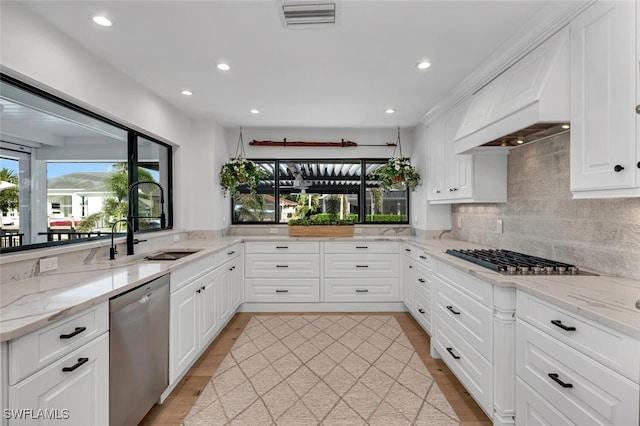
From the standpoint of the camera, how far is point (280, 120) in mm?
4125

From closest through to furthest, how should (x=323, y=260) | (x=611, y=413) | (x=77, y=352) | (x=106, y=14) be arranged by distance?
1. (x=611, y=413)
2. (x=77, y=352)
3. (x=106, y=14)
4. (x=323, y=260)

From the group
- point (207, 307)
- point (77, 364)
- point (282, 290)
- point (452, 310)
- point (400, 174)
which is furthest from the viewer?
point (400, 174)

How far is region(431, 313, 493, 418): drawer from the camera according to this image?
1861 millimetres

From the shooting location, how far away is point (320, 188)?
4.82 metres

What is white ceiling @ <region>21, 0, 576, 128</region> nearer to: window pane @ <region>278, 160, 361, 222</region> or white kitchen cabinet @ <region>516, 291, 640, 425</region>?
window pane @ <region>278, 160, 361, 222</region>

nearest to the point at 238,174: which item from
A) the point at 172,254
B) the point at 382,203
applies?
the point at 172,254

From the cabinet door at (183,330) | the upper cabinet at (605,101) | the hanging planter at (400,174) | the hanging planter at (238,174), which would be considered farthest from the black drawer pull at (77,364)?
the hanging planter at (400,174)

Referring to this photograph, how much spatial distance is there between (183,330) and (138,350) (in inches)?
22.6

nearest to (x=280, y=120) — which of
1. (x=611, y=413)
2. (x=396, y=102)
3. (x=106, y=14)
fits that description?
(x=396, y=102)

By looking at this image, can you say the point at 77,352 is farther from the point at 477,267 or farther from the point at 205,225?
the point at 205,225

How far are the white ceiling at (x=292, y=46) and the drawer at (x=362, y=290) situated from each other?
7.05 ft

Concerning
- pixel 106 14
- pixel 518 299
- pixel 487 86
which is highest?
pixel 106 14

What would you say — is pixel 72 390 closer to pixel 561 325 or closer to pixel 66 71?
pixel 66 71

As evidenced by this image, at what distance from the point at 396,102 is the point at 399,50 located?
1.16m
